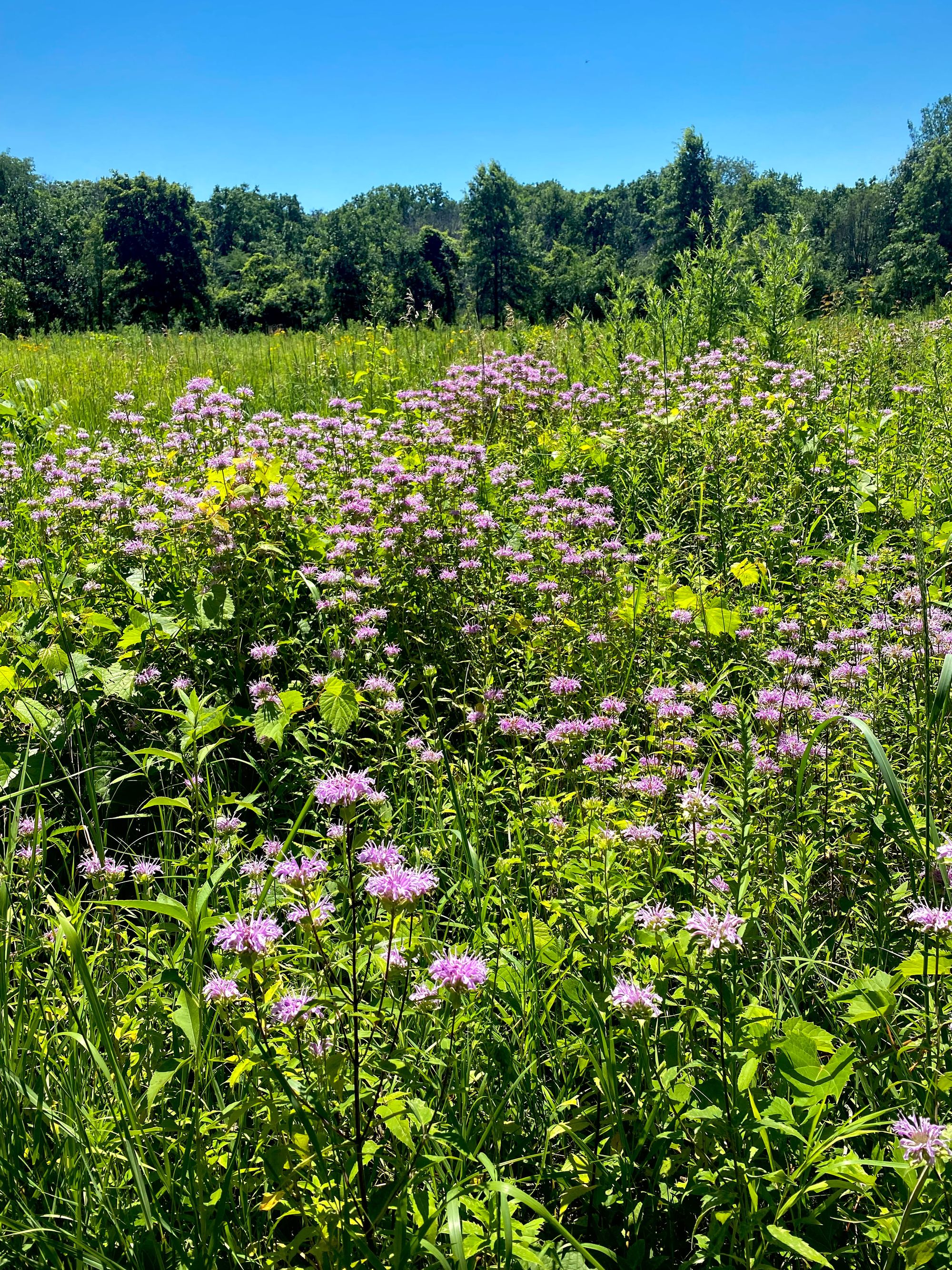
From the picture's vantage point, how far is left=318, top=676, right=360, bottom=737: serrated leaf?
101 inches

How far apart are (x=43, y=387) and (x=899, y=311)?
14634mm

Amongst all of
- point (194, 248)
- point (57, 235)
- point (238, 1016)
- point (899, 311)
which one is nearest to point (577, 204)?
point (194, 248)

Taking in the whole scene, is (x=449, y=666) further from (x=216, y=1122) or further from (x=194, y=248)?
(x=194, y=248)

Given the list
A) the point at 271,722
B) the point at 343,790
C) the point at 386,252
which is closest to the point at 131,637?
the point at 271,722

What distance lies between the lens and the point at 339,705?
2.61 metres

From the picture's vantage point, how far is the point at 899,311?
565 inches

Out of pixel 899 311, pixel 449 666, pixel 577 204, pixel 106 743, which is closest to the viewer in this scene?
pixel 106 743

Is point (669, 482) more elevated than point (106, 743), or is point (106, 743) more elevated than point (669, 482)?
point (669, 482)

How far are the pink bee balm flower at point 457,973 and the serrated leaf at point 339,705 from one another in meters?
1.41

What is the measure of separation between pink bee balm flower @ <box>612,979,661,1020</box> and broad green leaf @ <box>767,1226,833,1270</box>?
1.01 feet

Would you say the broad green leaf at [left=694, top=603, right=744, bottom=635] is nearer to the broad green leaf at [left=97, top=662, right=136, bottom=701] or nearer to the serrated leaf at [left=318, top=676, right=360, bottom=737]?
the serrated leaf at [left=318, top=676, right=360, bottom=737]

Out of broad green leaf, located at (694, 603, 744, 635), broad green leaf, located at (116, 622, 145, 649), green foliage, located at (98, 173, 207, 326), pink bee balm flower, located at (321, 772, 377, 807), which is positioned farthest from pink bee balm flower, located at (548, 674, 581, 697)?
green foliage, located at (98, 173, 207, 326)

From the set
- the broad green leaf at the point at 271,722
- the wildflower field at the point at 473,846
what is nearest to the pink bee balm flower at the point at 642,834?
the wildflower field at the point at 473,846

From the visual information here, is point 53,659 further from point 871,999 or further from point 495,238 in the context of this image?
point 495,238
